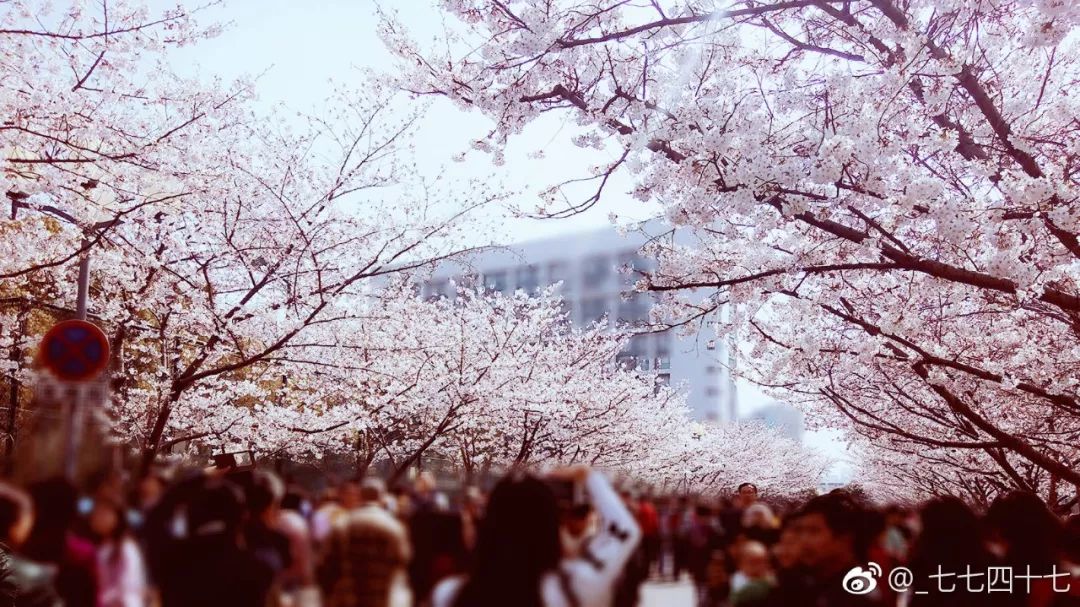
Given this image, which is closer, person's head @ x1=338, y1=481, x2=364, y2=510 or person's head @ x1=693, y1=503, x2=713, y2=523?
person's head @ x1=338, y1=481, x2=364, y2=510

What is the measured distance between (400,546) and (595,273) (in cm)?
4464

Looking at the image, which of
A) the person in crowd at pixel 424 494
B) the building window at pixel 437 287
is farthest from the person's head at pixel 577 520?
the building window at pixel 437 287

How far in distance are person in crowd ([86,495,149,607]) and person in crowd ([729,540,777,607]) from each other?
1.24 meters

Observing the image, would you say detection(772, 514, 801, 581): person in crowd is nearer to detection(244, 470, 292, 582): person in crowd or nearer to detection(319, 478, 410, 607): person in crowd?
detection(319, 478, 410, 607): person in crowd

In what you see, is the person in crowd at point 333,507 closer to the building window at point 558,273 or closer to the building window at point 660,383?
the building window at point 660,383

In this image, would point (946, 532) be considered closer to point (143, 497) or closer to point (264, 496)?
point (264, 496)

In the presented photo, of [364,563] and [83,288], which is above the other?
[83,288]

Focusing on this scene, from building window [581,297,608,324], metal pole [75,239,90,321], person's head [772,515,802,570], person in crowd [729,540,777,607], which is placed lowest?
person in crowd [729,540,777,607]

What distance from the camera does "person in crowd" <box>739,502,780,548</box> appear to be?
1.83 m

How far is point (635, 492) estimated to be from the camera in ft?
5.90

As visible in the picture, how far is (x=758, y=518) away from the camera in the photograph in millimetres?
1881

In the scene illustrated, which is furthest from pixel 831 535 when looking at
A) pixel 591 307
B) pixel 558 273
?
pixel 558 273

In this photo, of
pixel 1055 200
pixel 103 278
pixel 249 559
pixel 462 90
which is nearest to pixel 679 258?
pixel 462 90

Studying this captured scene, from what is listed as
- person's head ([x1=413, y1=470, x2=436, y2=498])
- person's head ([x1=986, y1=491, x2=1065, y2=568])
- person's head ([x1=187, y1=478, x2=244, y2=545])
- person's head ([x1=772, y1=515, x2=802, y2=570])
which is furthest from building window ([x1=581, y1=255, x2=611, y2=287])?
person's head ([x1=187, y1=478, x2=244, y2=545])
